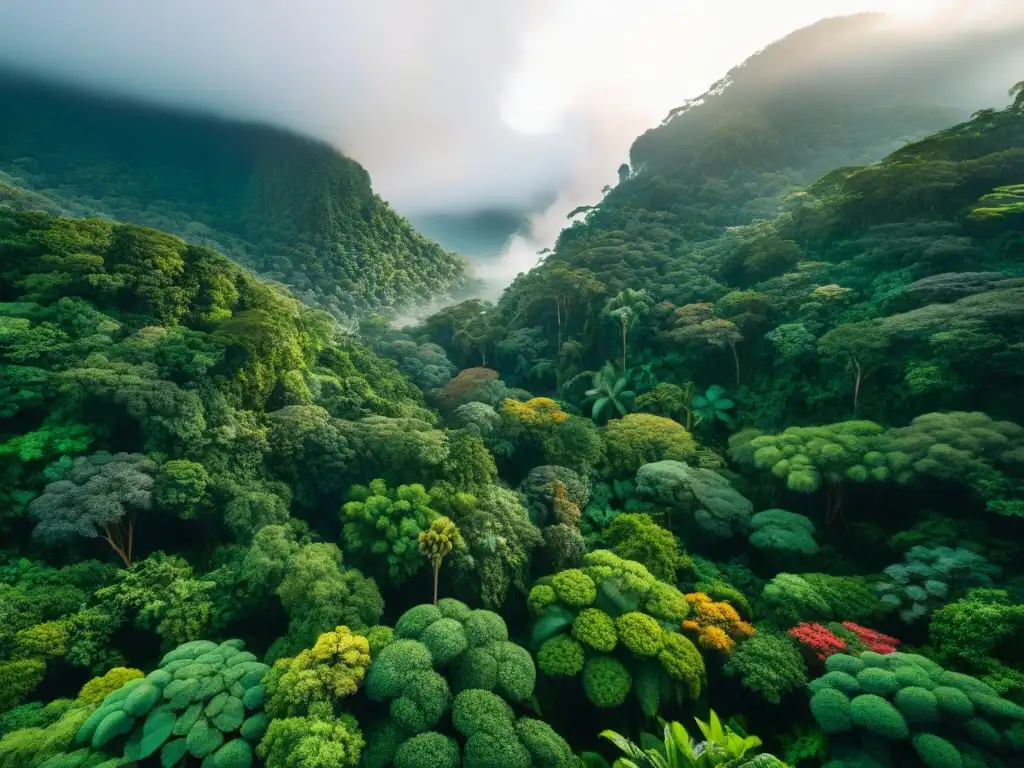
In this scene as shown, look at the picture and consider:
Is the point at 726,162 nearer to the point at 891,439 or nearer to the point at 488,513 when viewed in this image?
the point at 891,439

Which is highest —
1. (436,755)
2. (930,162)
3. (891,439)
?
(930,162)

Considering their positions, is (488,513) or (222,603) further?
(488,513)

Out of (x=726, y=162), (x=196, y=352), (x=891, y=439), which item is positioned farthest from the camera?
(x=726, y=162)

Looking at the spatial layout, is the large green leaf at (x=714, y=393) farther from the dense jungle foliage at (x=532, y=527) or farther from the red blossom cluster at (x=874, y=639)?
the red blossom cluster at (x=874, y=639)

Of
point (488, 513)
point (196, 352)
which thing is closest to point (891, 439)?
point (488, 513)

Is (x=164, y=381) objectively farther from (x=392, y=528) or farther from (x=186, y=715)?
(x=186, y=715)

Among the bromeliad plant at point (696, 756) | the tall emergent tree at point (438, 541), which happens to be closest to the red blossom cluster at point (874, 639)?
the bromeliad plant at point (696, 756)

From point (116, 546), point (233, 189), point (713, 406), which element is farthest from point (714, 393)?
point (233, 189)
